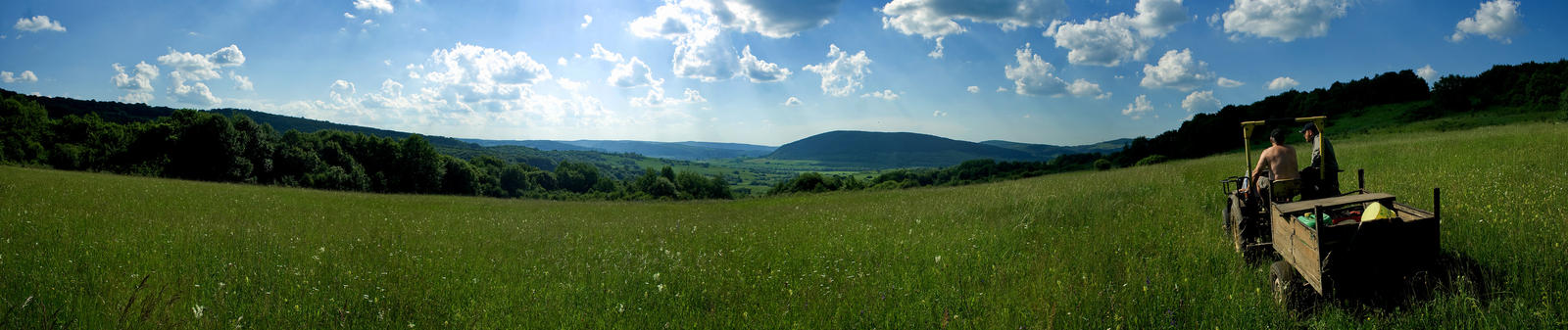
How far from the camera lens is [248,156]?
51.5m

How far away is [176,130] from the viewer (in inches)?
1841

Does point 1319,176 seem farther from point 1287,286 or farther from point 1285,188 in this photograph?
point 1287,286

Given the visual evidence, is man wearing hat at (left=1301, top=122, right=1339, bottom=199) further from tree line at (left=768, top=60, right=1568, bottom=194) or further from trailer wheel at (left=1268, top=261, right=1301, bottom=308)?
tree line at (left=768, top=60, right=1568, bottom=194)

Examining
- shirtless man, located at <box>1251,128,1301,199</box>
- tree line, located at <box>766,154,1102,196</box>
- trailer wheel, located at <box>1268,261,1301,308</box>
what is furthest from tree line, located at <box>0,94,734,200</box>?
trailer wheel, located at <box>1268,261,1301,308</box>

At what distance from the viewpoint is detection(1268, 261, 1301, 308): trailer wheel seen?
5.20 m

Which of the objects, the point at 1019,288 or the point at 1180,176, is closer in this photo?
the point at 1019,288

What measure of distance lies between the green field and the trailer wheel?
14 centimetres

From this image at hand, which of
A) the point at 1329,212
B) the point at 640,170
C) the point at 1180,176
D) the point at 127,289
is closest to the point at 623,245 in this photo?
the point at 127,289

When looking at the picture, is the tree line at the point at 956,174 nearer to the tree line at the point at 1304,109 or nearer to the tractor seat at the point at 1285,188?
the tree line at the point at 1304,109

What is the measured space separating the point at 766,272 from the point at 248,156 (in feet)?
209

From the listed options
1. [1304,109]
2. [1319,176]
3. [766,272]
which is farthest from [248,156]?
[1304,109]

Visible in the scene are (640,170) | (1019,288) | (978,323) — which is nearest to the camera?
(978,323)

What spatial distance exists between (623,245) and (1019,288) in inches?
223

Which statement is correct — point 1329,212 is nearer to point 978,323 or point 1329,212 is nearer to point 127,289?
point 978,323
